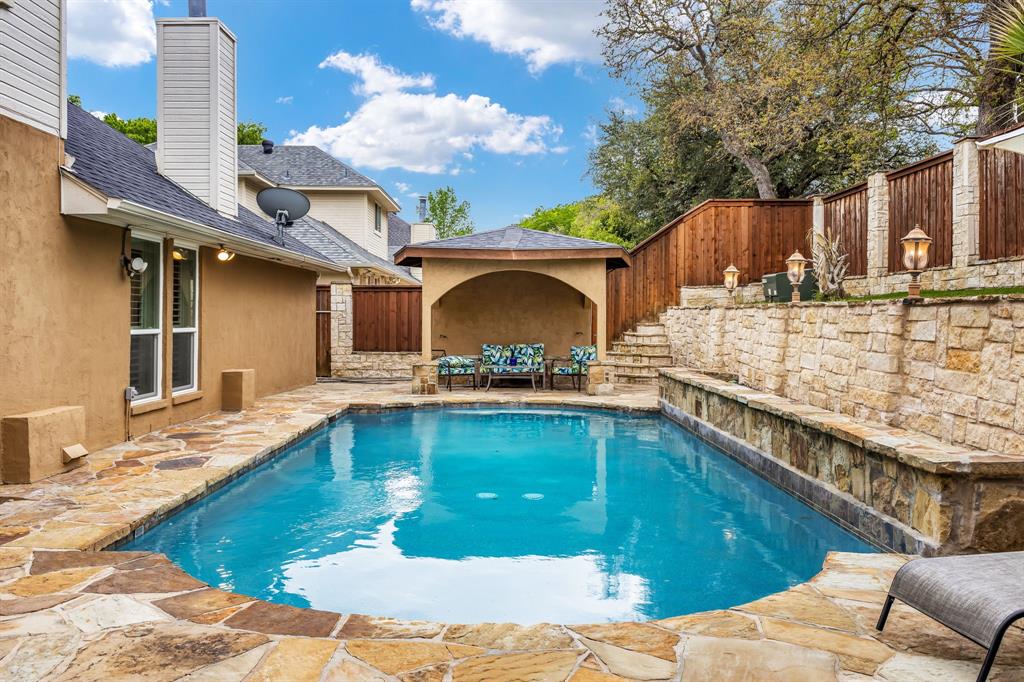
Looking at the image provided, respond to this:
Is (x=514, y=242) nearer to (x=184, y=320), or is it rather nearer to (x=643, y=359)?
(x=643, y=359)

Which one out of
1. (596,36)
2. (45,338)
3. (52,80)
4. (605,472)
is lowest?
(605,472)

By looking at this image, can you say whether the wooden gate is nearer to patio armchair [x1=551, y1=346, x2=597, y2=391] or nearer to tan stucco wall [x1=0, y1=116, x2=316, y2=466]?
patio armchair [x1=551, y1=346, x2=597, y2=391]

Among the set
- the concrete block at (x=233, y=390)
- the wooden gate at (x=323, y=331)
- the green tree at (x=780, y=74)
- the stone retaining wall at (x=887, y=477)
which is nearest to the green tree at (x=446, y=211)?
the green tree at (x=780, y=74)

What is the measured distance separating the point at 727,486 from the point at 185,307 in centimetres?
653

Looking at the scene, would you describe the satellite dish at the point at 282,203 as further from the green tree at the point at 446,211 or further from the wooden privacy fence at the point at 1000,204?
the green tree at the point at 446,211

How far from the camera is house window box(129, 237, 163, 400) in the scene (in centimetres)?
691

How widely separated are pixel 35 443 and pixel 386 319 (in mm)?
9439

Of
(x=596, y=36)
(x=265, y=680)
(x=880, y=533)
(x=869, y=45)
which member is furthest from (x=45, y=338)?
(x=596, y=36)

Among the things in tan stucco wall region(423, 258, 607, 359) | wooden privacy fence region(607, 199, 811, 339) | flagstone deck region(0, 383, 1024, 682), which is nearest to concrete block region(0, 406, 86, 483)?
flagstone deck region(0, 383, 1024, 682)

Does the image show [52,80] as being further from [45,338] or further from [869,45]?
[869,45]

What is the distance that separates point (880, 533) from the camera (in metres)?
4.13

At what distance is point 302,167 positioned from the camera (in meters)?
19.1

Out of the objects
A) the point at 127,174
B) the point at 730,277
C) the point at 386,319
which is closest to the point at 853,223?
the point at 730,277

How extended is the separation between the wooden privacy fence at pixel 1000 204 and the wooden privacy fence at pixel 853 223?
252 centimetres
